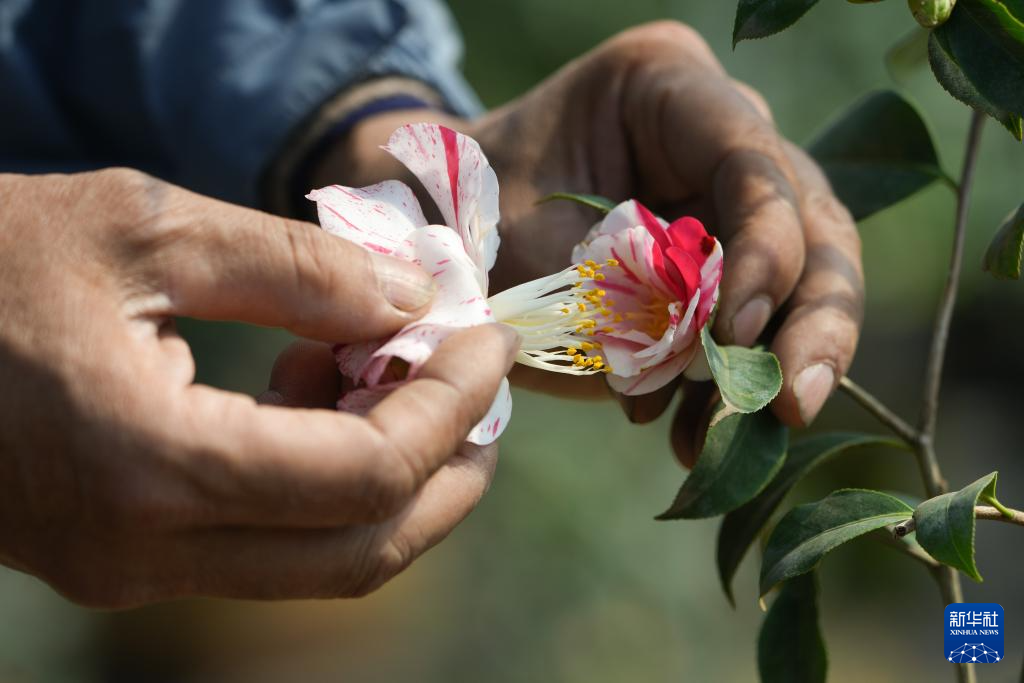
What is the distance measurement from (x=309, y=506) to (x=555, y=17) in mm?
2881

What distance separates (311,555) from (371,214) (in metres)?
0.24

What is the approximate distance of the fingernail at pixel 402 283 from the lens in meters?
0.65

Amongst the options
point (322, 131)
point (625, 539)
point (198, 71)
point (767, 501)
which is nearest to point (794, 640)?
point (767, 501)

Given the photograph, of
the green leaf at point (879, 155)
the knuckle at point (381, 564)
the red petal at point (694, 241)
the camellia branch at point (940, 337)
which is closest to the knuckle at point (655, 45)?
the green leaf at point (879, 155)

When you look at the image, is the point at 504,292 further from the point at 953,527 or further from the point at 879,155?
the point at 879,155

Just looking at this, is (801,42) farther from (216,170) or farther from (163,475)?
(163,475)

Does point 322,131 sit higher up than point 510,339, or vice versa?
point 510,339

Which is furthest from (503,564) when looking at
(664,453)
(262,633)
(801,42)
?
(801,42)

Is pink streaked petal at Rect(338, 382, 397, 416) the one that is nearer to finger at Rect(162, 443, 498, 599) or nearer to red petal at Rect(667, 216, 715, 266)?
finger at Rect(162, 443, 498, 599)

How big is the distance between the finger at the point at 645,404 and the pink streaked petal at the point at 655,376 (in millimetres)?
73

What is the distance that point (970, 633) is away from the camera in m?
0.75

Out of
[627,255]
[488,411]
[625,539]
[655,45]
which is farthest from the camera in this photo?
[625,539]

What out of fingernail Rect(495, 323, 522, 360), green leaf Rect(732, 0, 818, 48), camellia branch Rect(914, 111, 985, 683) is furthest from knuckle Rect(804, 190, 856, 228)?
fingernail Rect(495, 323, 522, 360)

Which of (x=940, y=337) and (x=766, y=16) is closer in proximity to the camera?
(x=766, y=16)
